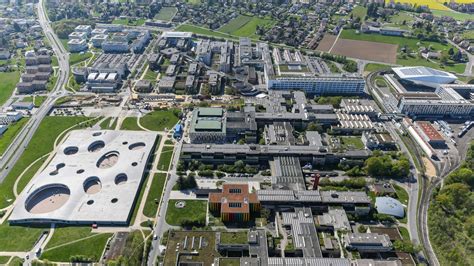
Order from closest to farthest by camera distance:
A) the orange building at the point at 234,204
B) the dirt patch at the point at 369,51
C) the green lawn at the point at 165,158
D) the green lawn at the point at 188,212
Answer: the orange building at the point at 234,204, the green lawn at the point at 188,212, the green lawn at the point at 165,158, the dirt patch at the point at 369,51

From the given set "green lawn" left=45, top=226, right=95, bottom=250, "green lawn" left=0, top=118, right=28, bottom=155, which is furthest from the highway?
"green lawn" left=45, top=226, right=95, bottom=250

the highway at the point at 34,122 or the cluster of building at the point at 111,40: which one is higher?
the cluster of building at the point at 111,40

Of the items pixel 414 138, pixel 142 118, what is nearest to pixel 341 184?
pixel 414 138

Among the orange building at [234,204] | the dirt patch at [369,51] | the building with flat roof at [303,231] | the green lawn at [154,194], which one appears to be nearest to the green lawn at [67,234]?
the green lawn at [154,194]

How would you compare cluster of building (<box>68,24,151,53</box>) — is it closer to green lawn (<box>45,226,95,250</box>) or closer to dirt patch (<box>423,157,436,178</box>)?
green lawn (<box>45,226,95,250</box>)

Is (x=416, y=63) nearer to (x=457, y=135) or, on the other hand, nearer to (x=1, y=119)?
(x=457, y=135)

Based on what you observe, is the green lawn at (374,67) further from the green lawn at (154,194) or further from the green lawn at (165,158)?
the green lawn at (154,194)

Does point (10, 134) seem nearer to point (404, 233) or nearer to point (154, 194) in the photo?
point (154, 194)
